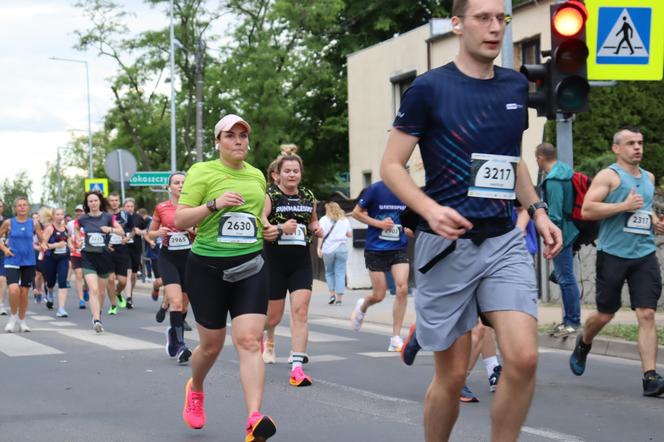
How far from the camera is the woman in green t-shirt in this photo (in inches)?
264

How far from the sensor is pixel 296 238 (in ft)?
31.6

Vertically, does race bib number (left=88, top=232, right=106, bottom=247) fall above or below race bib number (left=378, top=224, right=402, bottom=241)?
below

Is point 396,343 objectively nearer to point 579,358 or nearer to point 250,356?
point 579,358

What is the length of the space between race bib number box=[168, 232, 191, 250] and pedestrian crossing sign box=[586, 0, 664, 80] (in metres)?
4.43

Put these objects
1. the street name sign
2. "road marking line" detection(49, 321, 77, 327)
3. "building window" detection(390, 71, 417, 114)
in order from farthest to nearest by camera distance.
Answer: "building window" detection(390, 71, 417, 114) < the street name sign < "road marking line" detection(49, 321, 77, 327)

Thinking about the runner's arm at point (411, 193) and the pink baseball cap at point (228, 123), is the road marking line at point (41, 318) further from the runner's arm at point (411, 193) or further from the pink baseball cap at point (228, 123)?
the runner's arm at point (411, 193)

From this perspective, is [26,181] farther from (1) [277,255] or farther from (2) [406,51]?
(1) [277,255]

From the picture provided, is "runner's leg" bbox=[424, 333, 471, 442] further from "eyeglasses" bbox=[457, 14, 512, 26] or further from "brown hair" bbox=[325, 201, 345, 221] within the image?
"brown hair" bbox=[325, 201, 345, 221]

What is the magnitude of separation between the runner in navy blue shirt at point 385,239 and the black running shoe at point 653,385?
3.36 m

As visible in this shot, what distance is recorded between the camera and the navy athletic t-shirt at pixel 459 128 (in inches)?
187

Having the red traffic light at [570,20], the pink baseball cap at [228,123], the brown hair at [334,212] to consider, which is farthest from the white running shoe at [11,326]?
the pink baseball cap at [228,123]

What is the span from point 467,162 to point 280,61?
41504 millimetres

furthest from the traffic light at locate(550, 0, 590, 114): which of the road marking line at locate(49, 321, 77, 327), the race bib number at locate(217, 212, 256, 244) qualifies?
the road marking line at locate(49, 321, 77, 327)

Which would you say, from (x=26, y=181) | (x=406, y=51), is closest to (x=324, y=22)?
(x=406, y=51)
